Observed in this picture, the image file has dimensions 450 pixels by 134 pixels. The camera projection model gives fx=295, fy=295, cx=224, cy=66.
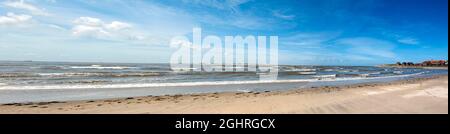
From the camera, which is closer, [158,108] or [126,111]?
[126,111]

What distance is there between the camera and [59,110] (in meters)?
7.33

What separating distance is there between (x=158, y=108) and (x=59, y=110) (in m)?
2.43
